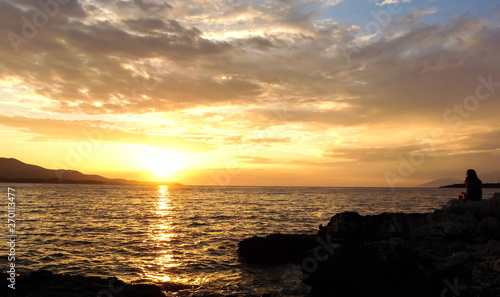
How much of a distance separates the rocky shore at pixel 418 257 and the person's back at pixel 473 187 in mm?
1206

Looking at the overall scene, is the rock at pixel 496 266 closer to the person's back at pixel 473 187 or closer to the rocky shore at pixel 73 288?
the person's back at pixel 473 187

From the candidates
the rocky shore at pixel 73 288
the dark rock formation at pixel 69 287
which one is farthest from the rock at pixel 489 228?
the dark rock formation at pixel 69 287

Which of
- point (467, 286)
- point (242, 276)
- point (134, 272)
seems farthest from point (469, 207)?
point (134, 272)

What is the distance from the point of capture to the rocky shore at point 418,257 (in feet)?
38.5

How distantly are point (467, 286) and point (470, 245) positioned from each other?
4.14m

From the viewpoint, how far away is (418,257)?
1281 cm

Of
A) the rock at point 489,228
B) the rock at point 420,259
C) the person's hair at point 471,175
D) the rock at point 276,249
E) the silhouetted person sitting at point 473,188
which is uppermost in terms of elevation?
the person's hair at point 471,175

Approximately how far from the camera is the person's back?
60.1 ft

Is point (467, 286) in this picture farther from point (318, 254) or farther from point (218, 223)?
point (218, 223)

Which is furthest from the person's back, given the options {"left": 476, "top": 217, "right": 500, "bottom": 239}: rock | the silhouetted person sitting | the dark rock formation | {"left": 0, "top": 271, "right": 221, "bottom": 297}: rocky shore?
the dark rock formation

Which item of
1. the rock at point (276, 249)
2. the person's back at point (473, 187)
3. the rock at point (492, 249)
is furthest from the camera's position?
the rock at point (276, 249)

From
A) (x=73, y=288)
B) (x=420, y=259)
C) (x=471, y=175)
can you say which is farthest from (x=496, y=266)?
(x=73, y=288)

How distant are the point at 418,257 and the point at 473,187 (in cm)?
877

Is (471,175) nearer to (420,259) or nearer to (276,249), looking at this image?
(420,259)
